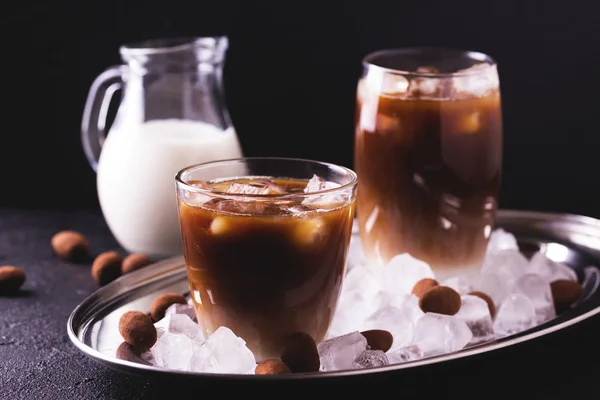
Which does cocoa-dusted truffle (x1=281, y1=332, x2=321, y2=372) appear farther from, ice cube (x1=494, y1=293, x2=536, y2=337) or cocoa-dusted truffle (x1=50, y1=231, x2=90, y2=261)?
cocoa-dusted truffle (x1=50, y1=231, x2=90, y2=261)

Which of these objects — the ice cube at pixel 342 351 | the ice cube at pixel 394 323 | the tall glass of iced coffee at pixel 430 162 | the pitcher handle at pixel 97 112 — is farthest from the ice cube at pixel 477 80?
the pitcher handle at pixel 97 112

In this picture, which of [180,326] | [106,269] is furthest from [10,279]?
[180,326]

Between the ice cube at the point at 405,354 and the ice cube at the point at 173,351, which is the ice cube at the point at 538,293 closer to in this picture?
the ice cube at the point at 405,354

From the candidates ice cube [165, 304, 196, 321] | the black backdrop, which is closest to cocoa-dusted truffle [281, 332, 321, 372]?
ice cube [165, 304, 196, 321]

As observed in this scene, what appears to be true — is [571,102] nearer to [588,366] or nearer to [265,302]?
[588,366]

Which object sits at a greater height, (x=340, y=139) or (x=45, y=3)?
(x=45, y=3)

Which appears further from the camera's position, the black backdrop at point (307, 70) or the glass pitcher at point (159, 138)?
the black backdrop at point (307, 70)

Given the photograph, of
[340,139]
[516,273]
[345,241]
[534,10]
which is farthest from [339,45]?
[345,241]
